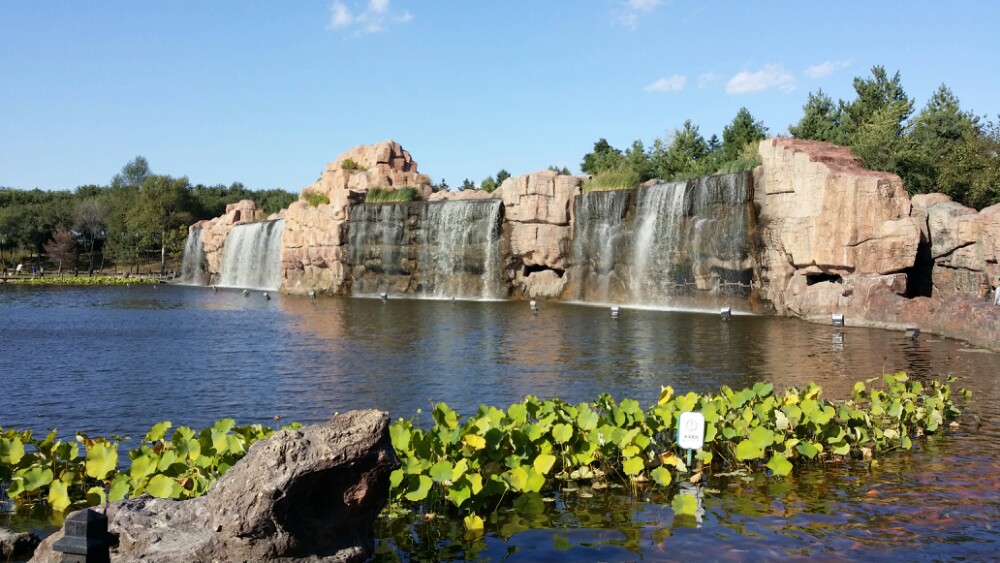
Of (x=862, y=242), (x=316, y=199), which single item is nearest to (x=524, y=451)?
(x=862, y=242)

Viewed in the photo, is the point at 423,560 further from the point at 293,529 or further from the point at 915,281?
the point at 915,281

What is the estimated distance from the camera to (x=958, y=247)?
89.5 ft

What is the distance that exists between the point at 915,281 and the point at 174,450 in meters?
28.3

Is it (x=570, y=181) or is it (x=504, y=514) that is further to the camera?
(x=570, y=181)

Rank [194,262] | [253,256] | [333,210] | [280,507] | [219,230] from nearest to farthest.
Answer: [280,507], [333,210], [253,256], [219,230], [194,262]

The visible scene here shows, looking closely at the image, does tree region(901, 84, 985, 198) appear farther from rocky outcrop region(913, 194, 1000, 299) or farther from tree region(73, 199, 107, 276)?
tree region(73, 199, 107, 276)

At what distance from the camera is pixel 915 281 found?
29359mm

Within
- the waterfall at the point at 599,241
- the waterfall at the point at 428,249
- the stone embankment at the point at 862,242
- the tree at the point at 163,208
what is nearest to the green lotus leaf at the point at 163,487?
the stone embankment at the point at 862,242

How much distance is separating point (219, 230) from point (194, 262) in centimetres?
584

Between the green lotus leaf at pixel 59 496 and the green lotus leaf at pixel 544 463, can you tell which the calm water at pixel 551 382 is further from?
the green lotus leaf at pixel 59 496

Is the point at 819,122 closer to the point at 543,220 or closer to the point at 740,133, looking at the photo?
the point at 740,133

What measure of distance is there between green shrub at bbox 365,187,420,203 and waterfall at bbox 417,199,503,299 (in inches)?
161

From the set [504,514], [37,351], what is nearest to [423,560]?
[504,514]

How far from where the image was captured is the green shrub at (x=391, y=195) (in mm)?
49406
